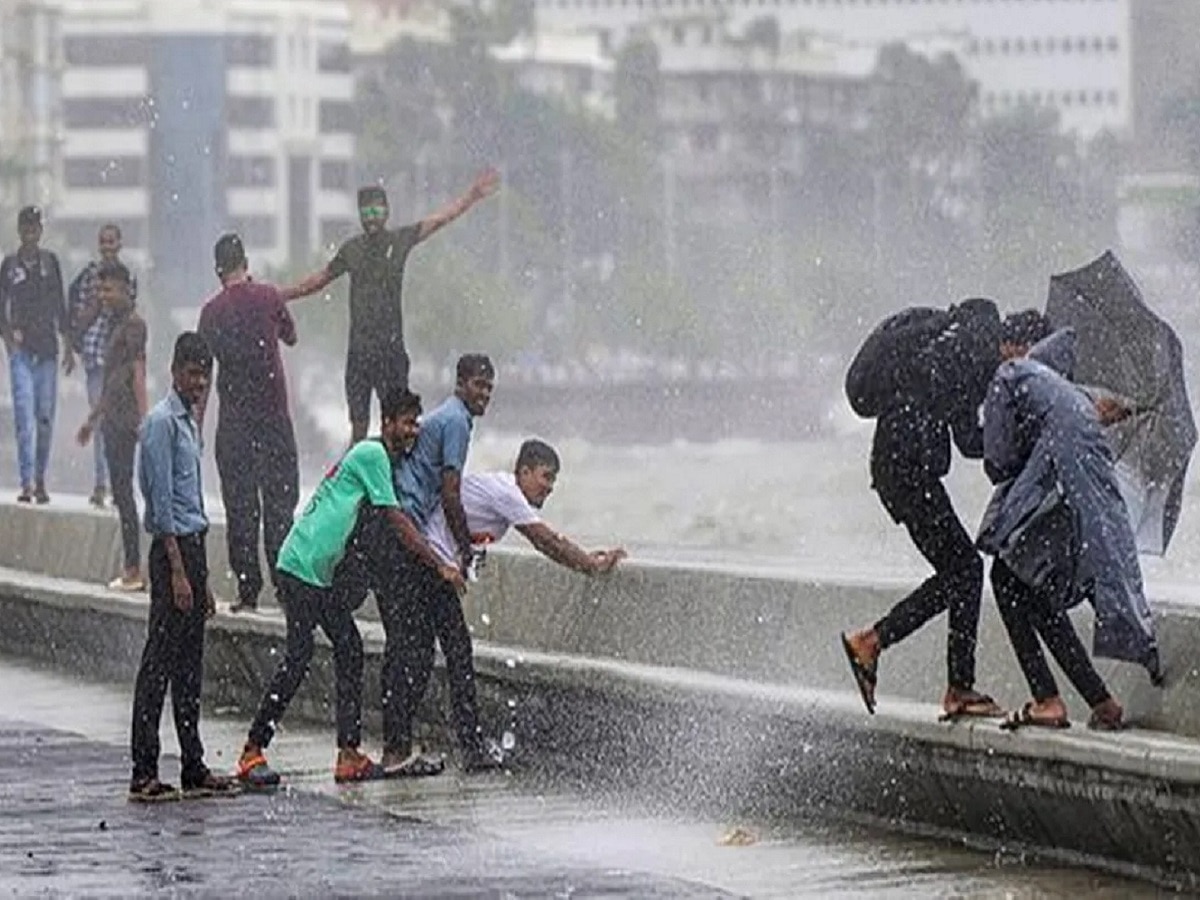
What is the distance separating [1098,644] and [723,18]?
128 meters

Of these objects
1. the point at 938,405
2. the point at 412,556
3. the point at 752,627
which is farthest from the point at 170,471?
the point at 938,405

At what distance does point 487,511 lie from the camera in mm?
14422

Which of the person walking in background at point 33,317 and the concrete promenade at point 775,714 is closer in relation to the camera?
the concrete promenade at point 775,714

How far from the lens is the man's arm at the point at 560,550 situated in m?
14.1

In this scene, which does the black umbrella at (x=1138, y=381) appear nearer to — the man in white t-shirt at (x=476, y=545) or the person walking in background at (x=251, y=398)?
the man in white t-shirt at (x=476, y=545)

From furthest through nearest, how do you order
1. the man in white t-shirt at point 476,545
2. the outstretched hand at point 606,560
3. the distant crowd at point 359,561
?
the outstretched hand at point 606,560
the man in white t-shirt at point 476,545
the distant crowd at point 359,561

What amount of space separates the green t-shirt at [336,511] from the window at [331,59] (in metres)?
135

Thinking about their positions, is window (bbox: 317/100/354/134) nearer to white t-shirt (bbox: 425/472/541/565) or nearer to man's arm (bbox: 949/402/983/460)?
white t-shirt (bbox: 425/472/541/565)

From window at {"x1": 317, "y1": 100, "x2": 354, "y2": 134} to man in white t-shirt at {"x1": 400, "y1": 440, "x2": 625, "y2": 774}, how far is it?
435 feet

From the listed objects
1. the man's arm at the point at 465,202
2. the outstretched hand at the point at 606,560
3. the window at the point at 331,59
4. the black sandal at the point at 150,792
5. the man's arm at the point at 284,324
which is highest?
the window at the point at 331,59

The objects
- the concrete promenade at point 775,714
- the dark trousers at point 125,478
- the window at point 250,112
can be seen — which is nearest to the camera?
the concrete promenade at point 775,714

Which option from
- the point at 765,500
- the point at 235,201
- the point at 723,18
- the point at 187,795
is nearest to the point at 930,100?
the point at 723,18

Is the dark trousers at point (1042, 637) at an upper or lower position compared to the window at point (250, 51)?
lower

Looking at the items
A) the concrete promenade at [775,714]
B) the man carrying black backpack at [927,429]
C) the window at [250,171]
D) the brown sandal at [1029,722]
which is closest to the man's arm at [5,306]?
the concrete promenade at [775,714]
